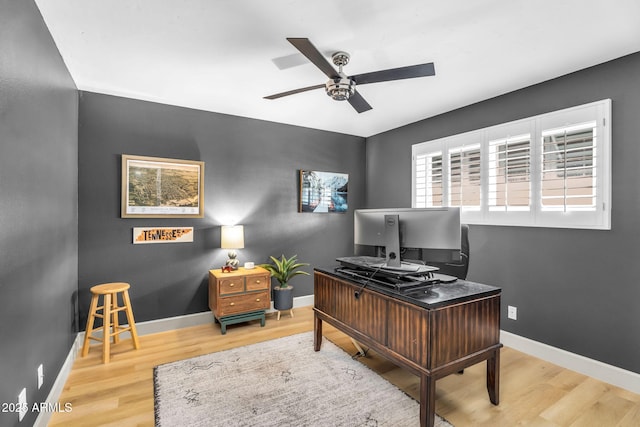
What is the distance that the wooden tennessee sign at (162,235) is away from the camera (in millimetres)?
3354

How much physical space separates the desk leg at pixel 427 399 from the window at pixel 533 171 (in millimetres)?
2034

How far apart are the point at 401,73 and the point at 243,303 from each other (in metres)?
2.84

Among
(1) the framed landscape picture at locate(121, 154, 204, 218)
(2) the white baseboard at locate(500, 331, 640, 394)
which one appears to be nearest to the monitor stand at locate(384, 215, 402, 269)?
(2) the white baseboard at locate(500, 331, 640, 394)

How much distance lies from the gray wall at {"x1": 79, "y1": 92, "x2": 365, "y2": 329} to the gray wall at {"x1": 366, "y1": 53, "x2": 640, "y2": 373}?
6.89ft

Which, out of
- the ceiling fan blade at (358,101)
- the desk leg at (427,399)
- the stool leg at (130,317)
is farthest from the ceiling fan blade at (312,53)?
the stool leg at (130,317)

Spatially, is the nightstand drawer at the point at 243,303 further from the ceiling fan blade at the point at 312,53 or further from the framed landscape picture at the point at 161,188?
the ceiling fan blade at the point at 312,53

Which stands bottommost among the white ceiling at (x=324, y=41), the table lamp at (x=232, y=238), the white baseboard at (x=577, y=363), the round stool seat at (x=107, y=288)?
the white baseboard at (x=577, y=363)

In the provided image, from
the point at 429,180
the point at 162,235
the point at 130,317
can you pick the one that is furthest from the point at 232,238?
the point at 429,180

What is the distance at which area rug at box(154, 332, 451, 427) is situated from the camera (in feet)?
6.46

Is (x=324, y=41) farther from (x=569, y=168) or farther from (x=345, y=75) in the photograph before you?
(x=569, y=168)

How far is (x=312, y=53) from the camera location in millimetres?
→ 1836

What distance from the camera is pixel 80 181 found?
308 centimetres

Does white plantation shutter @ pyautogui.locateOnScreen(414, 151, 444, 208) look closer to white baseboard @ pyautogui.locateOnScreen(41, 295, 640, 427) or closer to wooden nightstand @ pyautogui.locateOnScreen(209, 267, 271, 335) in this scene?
white baseboard @ pyautogui.locateOnScreen(41, 295, 640, 427)

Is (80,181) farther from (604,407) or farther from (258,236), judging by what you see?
(604,407)
